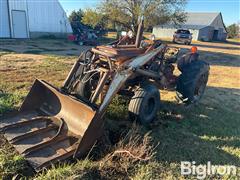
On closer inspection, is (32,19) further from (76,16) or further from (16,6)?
(76,16)

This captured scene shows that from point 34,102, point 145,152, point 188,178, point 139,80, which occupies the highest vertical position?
point 139,80

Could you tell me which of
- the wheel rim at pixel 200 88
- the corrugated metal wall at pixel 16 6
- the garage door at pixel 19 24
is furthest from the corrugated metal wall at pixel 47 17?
the wheel rim at pixel 200 88

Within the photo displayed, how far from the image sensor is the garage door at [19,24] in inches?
799

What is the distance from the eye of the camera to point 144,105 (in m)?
4.63

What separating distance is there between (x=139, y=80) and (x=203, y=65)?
2055 millimetres

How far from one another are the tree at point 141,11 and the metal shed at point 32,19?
4088 millimetres

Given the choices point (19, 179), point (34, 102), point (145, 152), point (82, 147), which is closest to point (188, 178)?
point (145, 152)

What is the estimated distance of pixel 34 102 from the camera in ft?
15.1

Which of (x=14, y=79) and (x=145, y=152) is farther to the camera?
(x=14, y=79)

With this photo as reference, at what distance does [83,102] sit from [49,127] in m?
0.63

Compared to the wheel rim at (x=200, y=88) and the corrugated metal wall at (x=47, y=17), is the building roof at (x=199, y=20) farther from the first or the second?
the wheel rim at (x=200, y=88)

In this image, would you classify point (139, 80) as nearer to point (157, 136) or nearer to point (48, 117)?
point (157, 136)

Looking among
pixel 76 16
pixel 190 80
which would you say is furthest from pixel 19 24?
pixel 76 16

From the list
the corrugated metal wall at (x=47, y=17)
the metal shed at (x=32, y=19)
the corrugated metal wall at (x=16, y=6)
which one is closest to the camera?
the metal shed at (x=32, y=19)
